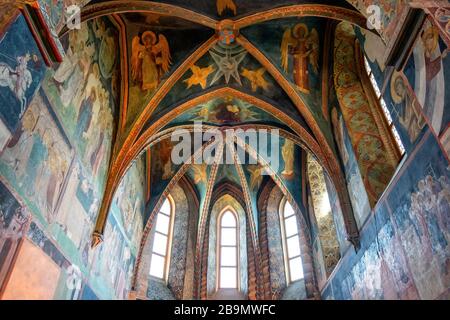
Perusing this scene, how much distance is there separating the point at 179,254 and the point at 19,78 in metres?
11.6

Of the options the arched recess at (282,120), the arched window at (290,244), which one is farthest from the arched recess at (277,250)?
the arched recess at (282,120)

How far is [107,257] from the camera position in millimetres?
9781

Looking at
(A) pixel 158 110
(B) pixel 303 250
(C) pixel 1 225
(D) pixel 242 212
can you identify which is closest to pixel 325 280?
(B) pixel 303 250

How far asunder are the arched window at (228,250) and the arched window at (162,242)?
93.8 inches

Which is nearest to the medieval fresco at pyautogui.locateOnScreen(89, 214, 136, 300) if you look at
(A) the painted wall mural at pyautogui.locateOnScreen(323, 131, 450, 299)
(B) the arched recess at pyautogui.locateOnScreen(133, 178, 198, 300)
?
(B) the arched recess at pyautogui.locateOnScreen(133, 178, 198, 300)

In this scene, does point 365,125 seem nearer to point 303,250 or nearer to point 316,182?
point 316,182

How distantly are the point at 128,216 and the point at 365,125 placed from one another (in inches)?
312

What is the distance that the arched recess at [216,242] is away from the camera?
14.8 meters

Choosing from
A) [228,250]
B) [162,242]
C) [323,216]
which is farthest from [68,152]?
[228,250]

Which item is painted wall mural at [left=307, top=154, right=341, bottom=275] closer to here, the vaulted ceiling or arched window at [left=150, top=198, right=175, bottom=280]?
the vaulted ceiling

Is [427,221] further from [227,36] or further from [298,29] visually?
[227,36]

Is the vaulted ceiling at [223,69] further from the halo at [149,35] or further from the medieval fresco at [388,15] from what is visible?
the medieval fresco at [388,15]

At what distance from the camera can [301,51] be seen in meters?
10.6
